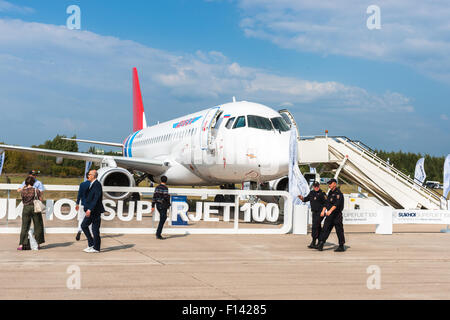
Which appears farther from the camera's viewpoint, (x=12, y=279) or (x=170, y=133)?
(x=170, y=133)

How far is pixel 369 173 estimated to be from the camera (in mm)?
18766

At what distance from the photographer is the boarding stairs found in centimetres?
1836

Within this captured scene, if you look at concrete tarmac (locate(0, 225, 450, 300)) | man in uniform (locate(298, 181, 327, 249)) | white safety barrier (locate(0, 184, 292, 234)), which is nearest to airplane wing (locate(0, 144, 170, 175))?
white safety barrier (locate(0, 184, 292, 234))

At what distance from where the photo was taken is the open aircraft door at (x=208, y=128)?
1748 cm

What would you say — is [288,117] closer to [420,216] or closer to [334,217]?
[420,216]

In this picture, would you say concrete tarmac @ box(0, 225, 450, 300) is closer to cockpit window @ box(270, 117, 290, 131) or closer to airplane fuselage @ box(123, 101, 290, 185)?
airplane fuselage @ box(123, 101, 290, 185)

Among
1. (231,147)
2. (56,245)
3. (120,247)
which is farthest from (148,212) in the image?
(231,147)

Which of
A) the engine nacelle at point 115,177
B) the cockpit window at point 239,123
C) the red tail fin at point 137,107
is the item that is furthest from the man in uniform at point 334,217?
the red tail fin at point 137,107

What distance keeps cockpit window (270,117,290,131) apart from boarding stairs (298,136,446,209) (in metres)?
2.07

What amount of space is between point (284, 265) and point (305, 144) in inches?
412
